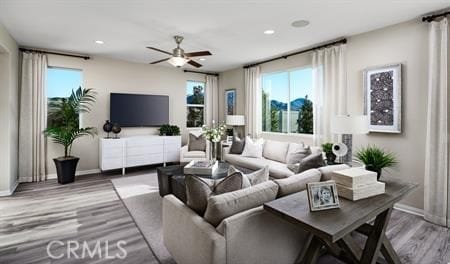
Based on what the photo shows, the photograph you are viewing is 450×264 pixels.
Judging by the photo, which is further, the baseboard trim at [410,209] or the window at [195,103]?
the window at [195,103]

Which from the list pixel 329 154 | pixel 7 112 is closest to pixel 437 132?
pixel 329 154

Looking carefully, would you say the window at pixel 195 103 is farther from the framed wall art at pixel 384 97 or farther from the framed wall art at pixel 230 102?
the framed wall art at pixel 384 97

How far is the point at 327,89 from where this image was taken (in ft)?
13.9

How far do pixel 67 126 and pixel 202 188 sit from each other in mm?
4227

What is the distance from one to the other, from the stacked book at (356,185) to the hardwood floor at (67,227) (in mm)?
1757

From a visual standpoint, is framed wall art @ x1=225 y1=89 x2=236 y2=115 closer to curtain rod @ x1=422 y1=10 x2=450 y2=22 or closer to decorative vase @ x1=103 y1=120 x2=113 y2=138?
decorative vase @ x1=103 y1=120 x2=113 y2=138

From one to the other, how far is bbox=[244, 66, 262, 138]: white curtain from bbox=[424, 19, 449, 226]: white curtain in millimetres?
3362

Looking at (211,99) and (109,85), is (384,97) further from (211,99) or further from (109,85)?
(109,85)

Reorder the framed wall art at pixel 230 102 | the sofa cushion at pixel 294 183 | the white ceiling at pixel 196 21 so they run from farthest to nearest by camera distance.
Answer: the framed wall art at pixel 230 102 → the white ceiling at pixel 196 21 → the sofa cushion at pixel 294 183

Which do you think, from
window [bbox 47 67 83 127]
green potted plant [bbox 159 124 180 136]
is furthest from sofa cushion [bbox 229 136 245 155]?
window [bbox 47 67 83 127]

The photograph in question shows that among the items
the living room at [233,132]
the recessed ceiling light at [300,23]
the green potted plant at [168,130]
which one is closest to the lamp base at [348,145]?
the living room at [233,132]

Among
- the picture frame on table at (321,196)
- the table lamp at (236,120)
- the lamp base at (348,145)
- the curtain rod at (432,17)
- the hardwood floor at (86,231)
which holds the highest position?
the curtain rod at (432,17)

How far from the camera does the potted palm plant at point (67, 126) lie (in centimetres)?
456

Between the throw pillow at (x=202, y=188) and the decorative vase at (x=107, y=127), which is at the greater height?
the decorative vase at (x=107, y=127)
